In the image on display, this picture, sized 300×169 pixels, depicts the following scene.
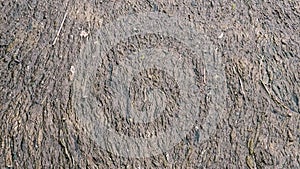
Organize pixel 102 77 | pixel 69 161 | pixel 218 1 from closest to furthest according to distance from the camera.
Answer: pixel 69 161 → pixel 102 77 → pixel 218 1

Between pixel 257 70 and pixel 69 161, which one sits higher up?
pixel 257 70

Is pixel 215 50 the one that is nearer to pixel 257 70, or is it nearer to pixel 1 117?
pixel 257 70

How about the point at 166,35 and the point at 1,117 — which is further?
the point at 166,35

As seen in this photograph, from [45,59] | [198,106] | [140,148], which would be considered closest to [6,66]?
[45,59]

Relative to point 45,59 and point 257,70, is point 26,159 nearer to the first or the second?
point 45,59

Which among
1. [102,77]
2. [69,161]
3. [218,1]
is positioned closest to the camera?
[69,161]

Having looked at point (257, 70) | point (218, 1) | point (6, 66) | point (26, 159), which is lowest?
point (26, 159)

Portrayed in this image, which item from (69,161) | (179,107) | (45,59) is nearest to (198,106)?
(179,107)
